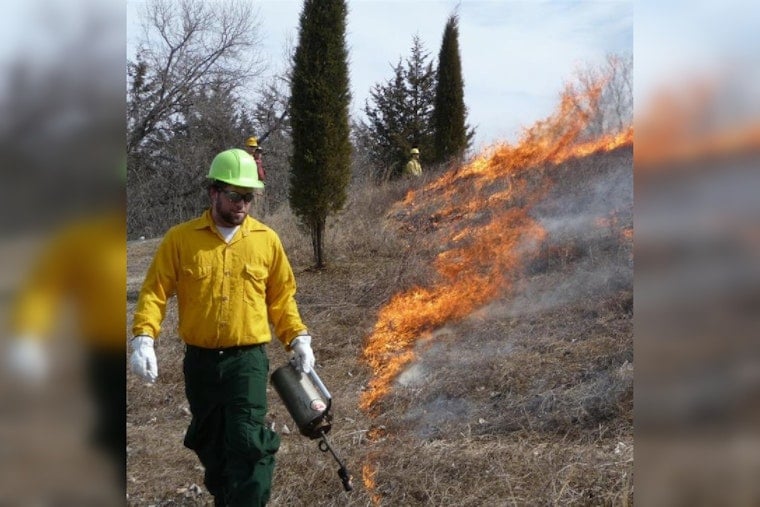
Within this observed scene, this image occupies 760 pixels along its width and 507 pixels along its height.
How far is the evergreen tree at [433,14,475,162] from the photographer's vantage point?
447 centimetres

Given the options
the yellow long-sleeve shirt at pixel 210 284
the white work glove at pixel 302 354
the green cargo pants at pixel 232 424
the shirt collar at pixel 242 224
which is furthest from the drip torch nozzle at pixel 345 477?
the shirt collar at pixel 242 224

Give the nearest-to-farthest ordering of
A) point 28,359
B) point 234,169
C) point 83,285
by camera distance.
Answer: point 28,359, point 83,285, point 234,169


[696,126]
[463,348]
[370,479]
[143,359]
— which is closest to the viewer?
[696,126]

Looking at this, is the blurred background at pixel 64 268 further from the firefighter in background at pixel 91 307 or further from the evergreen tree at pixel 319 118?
the evergreen tree at pixel 319 118

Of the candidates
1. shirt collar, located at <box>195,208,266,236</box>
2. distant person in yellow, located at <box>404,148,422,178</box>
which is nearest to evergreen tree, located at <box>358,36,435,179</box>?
distant person in yellow, located at <box>404,148,422,178</box>

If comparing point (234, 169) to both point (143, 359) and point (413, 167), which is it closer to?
point (143, 359)

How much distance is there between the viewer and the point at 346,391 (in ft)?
14.5

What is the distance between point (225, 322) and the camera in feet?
10.3

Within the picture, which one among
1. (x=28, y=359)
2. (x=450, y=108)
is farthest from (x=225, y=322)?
(x=450, y=108)

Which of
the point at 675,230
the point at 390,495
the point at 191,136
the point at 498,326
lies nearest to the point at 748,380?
the point at 675,230

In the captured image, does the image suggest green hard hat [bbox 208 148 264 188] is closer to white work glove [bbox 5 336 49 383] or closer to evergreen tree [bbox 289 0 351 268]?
white work glove [bbox 5 336 49 383]

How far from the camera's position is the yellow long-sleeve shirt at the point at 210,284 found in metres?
3.16

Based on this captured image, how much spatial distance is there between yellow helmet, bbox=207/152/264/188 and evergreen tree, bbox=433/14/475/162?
1851 millimetres

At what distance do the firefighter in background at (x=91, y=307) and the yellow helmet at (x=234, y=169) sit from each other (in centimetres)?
89
